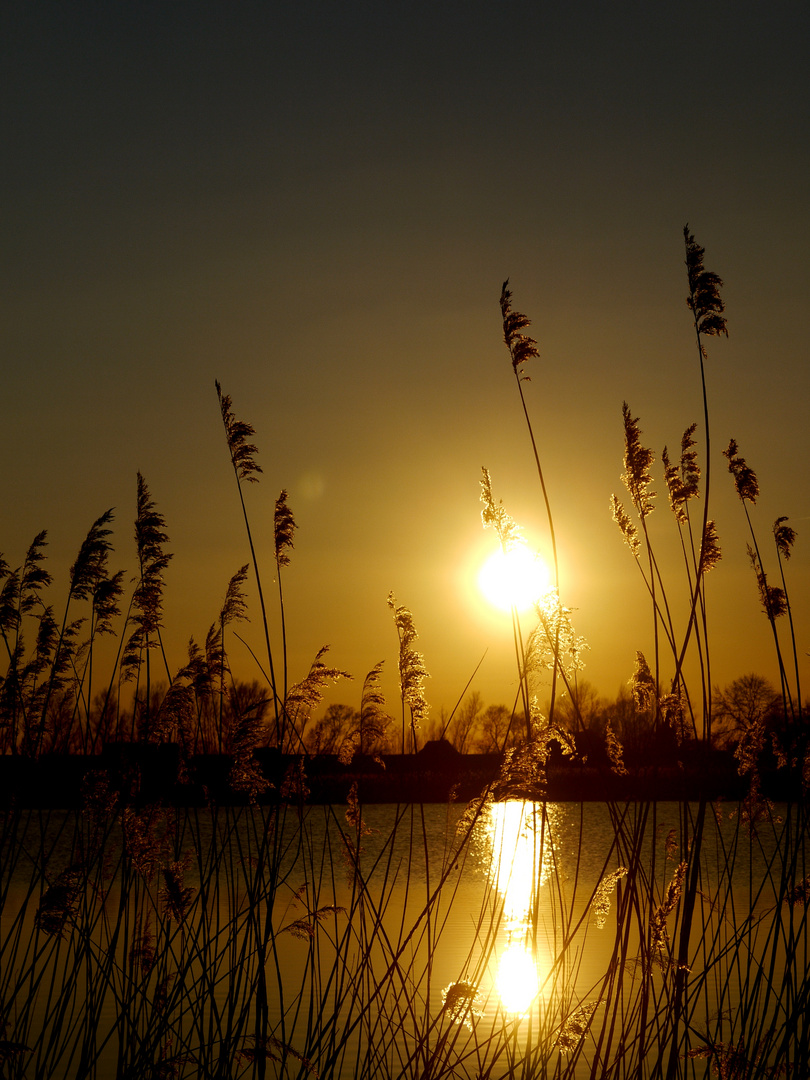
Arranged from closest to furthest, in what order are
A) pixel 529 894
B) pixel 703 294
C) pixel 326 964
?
pixel 703 294 → pixel 529 894 → pixel 326 964

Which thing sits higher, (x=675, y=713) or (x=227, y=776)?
(x=675, y=713)

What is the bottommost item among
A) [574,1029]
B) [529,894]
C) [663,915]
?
[574,1029]

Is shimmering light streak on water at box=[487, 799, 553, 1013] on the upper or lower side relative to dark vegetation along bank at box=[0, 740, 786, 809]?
lower

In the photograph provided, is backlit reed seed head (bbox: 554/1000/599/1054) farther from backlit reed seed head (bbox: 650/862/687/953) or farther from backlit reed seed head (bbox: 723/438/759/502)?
backlit reed seed head (bbox: 723/438/759/502)

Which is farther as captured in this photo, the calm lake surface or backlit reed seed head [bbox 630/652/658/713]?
backlit reed seed head [bbox 630/652/658/713]

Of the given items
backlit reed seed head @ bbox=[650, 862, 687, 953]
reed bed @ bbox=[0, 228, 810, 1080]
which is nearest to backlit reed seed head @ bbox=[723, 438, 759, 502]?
reed bed @ bbox=[0, 228, 810, 1080]

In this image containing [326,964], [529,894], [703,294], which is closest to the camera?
[703,294]

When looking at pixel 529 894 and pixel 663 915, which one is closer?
pixel 663 915

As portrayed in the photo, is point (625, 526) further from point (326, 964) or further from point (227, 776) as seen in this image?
point (326, 964)

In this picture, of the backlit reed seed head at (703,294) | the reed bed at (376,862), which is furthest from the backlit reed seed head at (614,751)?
the backlit reed seed head at (703,294)

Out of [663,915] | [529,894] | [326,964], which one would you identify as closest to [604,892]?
[663,915]

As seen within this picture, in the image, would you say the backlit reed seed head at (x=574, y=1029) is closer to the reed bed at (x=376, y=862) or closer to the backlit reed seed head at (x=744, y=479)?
the reed bed at (x=376, y=862)

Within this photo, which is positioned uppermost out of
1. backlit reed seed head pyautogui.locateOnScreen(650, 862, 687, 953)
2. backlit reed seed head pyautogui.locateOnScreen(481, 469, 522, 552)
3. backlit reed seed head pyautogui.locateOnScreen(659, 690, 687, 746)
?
backlit reed seed head pyautogui.locateOnScreen(481, 469, 522, 552)

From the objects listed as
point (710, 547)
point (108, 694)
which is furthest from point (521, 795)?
point (108, 694)
